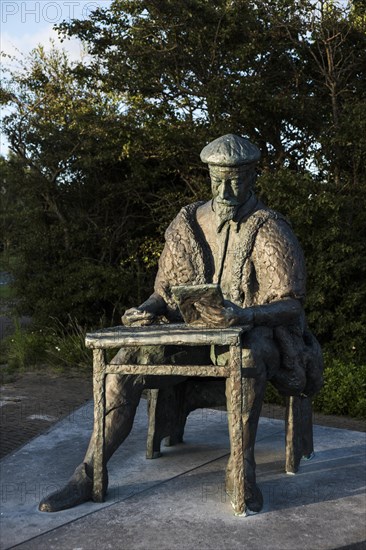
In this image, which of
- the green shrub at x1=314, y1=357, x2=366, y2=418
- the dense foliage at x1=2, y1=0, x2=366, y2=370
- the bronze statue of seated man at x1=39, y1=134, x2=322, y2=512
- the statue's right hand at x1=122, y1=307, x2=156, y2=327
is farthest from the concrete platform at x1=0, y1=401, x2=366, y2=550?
the dense foliage at x1=2, y1=0, x2=366, y2=370

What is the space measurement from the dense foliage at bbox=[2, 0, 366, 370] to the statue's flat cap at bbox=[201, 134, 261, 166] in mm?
4760

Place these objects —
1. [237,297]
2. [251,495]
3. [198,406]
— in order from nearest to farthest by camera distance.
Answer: [251,495] < [237,297] < [198,406]

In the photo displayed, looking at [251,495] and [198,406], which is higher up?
[198,406]

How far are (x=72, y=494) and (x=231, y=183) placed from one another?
178 centimetres

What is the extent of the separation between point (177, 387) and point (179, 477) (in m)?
0.60

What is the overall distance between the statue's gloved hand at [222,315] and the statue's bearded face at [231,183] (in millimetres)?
670

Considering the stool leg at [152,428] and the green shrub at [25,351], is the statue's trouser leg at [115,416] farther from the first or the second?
the green shrub at [25,351]

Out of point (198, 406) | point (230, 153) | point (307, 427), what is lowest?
point (307, 427)

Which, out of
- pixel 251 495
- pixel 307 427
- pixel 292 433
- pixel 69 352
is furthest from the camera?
pixel 69 352

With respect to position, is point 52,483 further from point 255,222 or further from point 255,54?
point 255,54

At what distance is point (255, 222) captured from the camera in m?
4.14

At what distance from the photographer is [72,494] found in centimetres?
379

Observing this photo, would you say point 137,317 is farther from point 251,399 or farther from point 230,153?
point 230,153

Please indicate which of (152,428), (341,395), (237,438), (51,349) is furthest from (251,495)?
(51,349)
